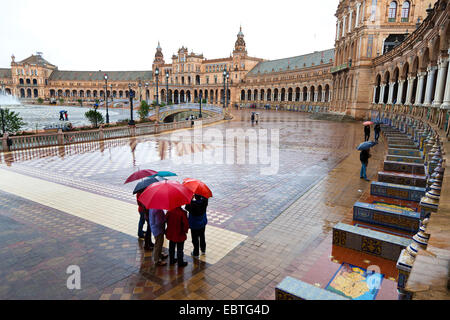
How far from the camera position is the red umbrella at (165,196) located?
494cm

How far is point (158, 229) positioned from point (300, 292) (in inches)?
114

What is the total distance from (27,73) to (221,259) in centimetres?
15075

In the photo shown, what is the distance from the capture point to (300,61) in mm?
82438

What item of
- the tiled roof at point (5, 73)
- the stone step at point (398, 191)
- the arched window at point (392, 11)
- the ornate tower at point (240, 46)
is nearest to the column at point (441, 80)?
the stone step at point (398, 191)

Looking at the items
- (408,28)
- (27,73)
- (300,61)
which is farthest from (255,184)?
(27,73)

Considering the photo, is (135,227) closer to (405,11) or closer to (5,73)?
(405,11)

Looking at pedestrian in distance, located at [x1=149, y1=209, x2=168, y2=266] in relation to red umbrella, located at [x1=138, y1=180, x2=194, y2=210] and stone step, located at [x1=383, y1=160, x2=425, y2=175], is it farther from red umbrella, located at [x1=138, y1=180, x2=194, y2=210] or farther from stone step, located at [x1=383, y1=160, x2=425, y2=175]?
stone step, located at [x1=383, y1=160, x2=425, y2=175]

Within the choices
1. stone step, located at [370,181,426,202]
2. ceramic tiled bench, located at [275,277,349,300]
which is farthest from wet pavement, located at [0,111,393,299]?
ceramic tiled bench, located at [275,277,349,300]

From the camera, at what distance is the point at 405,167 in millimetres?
11609

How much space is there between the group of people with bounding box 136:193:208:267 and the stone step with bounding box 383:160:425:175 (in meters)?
9.17

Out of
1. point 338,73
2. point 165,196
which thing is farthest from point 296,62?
point 165,196

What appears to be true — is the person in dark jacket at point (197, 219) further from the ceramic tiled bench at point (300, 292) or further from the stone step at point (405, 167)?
the stone step at point (405, 167)

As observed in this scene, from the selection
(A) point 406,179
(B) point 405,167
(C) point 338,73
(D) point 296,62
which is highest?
(D) point 296,62

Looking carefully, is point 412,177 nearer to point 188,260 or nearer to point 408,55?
point 188,260
